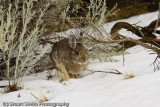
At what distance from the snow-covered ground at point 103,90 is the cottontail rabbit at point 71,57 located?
268mm

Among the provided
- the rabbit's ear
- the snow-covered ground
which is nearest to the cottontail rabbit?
the rabbit's ear

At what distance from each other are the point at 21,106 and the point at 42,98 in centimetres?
30

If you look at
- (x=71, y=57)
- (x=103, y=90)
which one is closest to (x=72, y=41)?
(x=71, y=57)

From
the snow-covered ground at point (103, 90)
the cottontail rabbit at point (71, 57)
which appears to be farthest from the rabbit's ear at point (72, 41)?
the snow-covered ground at point (103, 90)

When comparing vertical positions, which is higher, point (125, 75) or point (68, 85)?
point (125, 75)

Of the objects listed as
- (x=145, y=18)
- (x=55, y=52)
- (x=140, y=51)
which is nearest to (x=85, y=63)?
(x=55, y=52)

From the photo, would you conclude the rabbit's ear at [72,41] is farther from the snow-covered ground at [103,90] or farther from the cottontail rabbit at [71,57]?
the snow-covered ground at [103,90]

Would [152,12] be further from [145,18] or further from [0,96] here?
[0,96]

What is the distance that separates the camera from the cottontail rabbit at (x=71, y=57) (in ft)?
13.2

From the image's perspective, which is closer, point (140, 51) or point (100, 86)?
point (100, 86)

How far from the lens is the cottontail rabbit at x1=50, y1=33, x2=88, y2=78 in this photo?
4.02 metres

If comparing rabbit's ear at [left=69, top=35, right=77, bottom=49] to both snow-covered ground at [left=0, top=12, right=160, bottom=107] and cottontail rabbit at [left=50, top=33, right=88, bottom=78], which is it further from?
snow-covered ground at [left=0, top=12, right=160, bottom=107]

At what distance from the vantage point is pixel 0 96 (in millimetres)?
2977

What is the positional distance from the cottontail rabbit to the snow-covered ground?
10.6 inches
